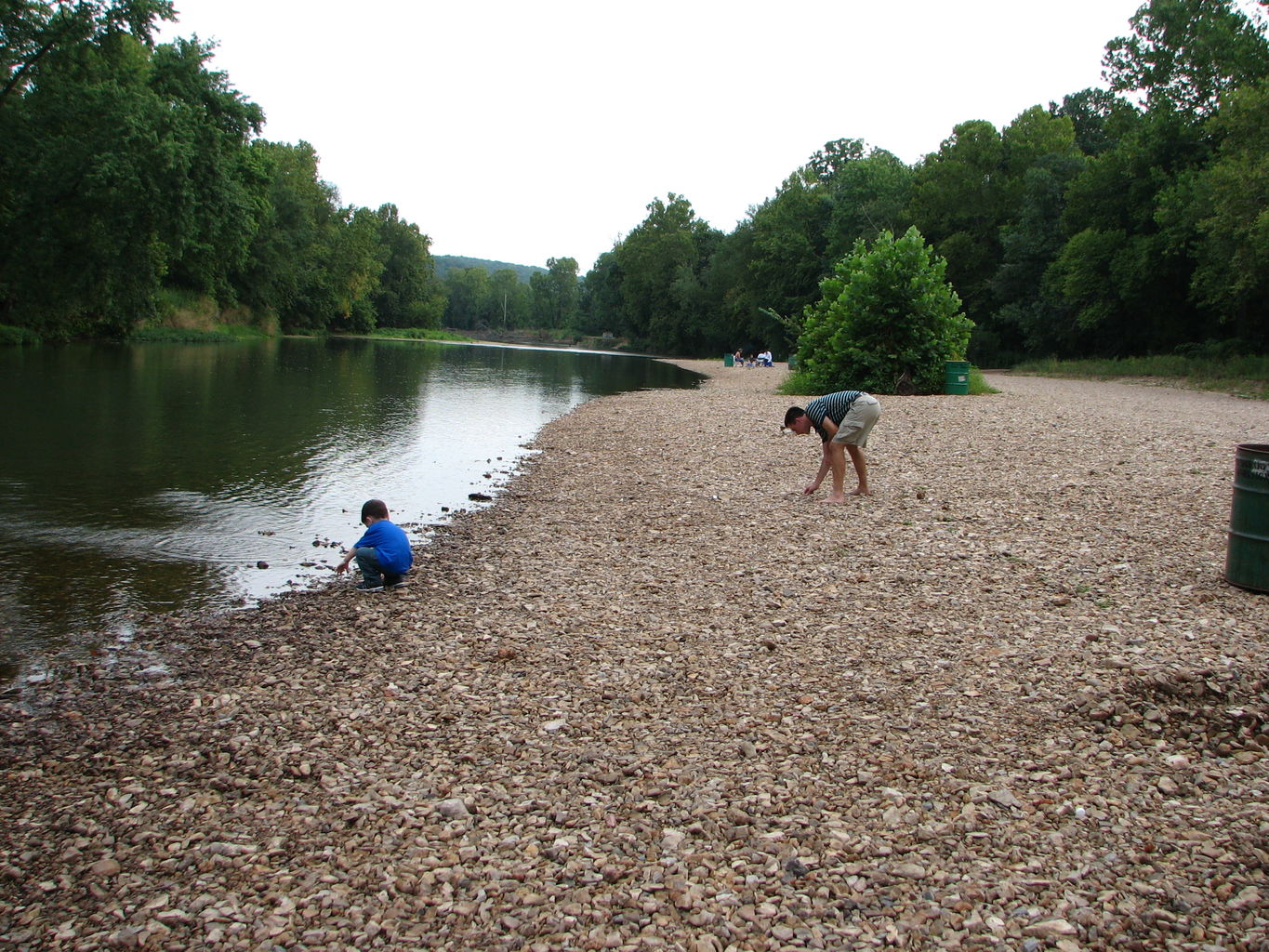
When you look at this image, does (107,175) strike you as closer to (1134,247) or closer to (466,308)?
(1134,247)

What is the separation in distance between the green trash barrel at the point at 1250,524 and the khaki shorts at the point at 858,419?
168 inches

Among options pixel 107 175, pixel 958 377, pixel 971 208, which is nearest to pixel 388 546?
pixel 958 377

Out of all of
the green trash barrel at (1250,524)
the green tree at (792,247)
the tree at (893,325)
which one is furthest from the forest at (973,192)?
the green trash barrel at (1250,524)

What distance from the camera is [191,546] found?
10195 millimetres

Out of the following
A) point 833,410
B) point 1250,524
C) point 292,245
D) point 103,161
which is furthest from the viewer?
point 292,245

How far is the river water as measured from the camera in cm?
859

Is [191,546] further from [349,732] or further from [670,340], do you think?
[670,340]

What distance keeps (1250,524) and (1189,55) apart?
41.8m

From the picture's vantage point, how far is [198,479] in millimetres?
14109

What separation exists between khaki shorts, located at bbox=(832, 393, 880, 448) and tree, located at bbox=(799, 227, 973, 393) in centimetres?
1716

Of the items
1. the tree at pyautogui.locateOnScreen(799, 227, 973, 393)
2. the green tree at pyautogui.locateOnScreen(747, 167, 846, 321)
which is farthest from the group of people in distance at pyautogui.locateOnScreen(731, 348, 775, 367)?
the tree at pyautogui.locateOnScreen(799, 227, 973, 393)

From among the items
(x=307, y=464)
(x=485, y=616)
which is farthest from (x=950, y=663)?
(x=307, y=464)

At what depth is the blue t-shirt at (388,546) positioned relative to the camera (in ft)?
27.6

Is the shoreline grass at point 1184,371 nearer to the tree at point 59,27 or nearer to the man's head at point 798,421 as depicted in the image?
the man's head at point 798,421
